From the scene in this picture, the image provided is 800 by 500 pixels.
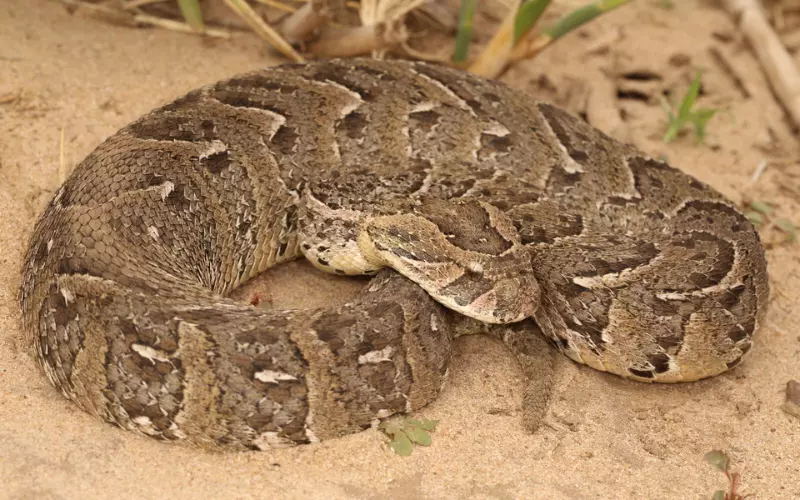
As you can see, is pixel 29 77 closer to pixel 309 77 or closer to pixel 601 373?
pixel 309 77

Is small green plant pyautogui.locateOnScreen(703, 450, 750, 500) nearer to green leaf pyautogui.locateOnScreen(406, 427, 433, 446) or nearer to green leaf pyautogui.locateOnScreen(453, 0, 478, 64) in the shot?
green leaf pyautogui.locateOnScreen(406, 427, 433, 446)

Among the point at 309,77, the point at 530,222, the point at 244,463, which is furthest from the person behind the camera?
the point at 309,77

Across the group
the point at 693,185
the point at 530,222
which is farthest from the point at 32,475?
the point at 693,185

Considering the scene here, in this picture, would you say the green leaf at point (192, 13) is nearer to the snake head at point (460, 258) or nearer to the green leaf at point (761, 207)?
the snake head at point (460, 258)

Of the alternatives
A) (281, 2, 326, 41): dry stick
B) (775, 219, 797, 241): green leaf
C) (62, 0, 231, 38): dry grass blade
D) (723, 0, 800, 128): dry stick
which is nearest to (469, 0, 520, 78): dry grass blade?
(281, 2, 326, 41): dry stick

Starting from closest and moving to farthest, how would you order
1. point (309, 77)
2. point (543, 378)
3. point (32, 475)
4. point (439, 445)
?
point (32, 475) < point (439, 445) < point (543, 378) < point (309, 77)
